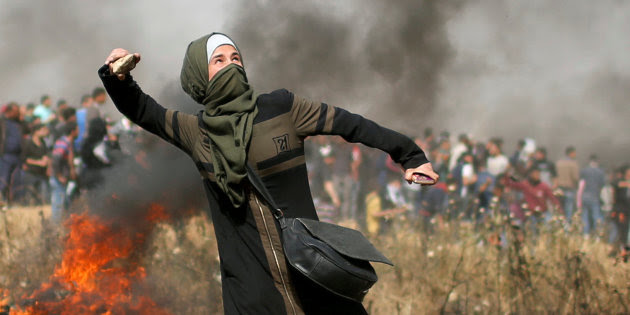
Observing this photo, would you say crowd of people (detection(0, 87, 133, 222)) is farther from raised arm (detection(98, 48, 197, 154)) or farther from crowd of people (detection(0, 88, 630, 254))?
raised arm (detection(98, 48, 197, 154))

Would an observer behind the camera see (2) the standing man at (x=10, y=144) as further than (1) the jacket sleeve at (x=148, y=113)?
Yes

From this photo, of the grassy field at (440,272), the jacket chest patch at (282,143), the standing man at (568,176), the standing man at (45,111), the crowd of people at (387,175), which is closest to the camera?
the jacket chest patch at (282,143)

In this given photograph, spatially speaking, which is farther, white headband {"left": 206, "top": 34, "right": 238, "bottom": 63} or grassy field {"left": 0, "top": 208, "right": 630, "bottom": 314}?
grassy field {"left": 0, "top": 208, "right": 630, "bottom": 314}

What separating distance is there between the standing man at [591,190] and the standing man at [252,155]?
9538 millimetres

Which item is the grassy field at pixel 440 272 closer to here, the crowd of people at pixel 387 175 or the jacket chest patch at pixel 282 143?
the jacket chest patch at pixel 282 143

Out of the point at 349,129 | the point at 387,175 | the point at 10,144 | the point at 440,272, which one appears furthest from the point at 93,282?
the point at 387,175

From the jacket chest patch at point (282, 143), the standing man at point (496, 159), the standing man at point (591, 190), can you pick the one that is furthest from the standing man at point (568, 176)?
the jacket chest patch at point (282, 143)

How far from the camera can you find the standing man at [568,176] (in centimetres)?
1257

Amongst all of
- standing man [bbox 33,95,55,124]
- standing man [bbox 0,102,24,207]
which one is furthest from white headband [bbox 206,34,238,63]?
standing man [bbox 33,95,55,124]

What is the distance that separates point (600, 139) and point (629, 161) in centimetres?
102

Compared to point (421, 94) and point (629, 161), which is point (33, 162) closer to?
point (421, 94)

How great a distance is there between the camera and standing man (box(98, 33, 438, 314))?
126 inches

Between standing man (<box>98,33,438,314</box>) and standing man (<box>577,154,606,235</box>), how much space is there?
954cm

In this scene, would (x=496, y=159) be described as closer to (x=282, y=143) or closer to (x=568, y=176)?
(x=568, y=176)
